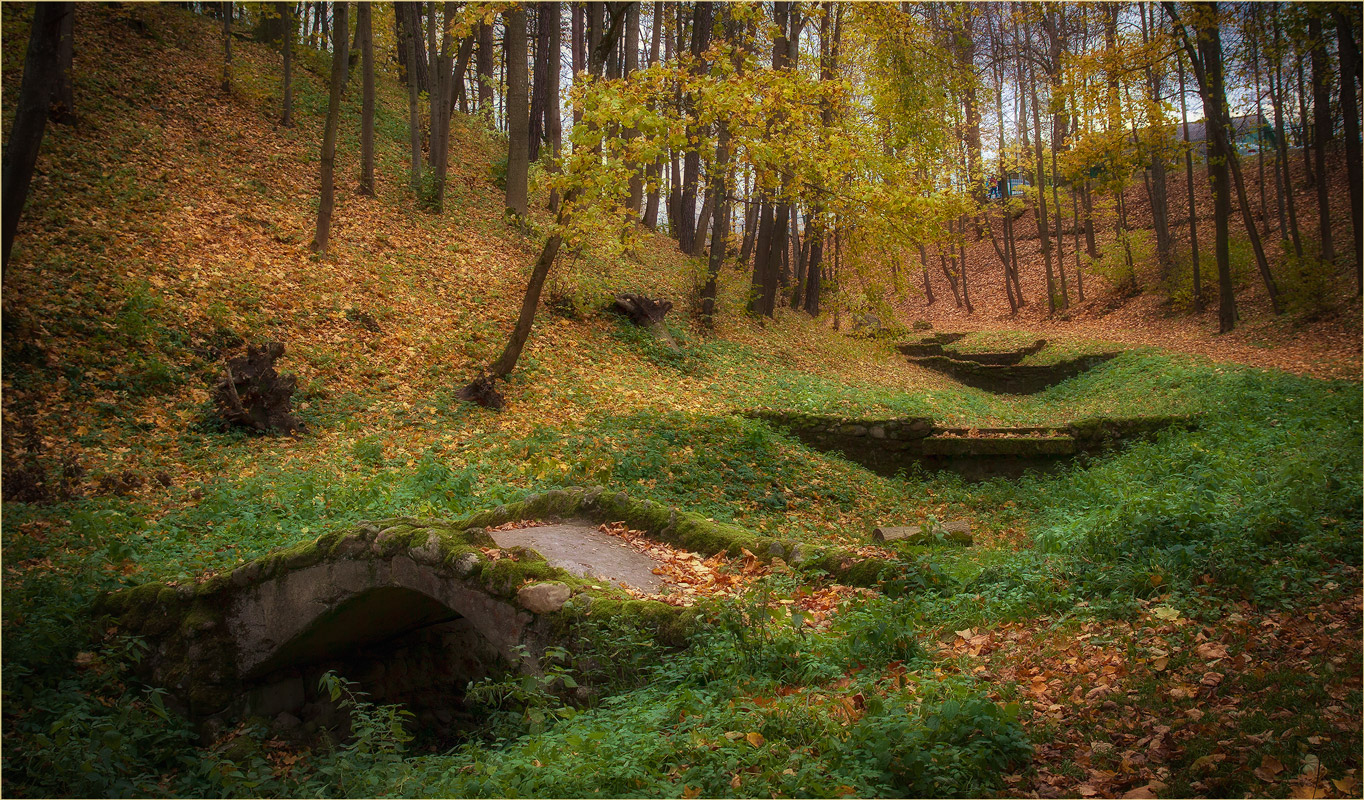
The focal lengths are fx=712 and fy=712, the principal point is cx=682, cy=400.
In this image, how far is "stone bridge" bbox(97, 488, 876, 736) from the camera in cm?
521

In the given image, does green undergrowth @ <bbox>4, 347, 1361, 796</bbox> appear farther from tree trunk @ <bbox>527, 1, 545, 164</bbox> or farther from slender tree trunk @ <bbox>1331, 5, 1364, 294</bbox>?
tree trunk @ <bbox>527, 1, 545, 164</bbox>

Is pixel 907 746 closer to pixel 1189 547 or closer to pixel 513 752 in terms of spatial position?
pixel 513 752

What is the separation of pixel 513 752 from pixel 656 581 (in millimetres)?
2078

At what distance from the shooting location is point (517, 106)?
16.0 m

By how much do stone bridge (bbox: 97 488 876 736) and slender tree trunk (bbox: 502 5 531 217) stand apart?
37.9 feet

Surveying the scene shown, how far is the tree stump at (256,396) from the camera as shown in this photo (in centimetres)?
904

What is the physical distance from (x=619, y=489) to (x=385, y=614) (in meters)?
2.95

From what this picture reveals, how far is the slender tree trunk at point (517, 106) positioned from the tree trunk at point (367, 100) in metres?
2.91

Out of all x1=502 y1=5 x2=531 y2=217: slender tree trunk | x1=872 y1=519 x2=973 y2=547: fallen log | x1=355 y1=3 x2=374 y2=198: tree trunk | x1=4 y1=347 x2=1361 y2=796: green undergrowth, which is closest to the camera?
x1=4 y1=347 x2=1361 y2=796: green undergrowth

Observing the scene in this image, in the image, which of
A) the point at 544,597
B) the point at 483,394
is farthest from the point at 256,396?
the point at 544,597

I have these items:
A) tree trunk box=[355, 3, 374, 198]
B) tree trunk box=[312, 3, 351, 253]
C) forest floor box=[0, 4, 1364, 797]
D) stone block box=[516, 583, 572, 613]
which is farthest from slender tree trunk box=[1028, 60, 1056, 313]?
stone block box=[516, 583, 572, 613]

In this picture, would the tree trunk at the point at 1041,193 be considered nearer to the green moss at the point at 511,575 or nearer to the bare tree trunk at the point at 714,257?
the bare tree trunk at the point at 714,257

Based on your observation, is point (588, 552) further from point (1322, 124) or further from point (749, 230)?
point (749, 230)

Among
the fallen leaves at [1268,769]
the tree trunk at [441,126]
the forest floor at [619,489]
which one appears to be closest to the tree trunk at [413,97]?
the tree trunk at [441,126]
